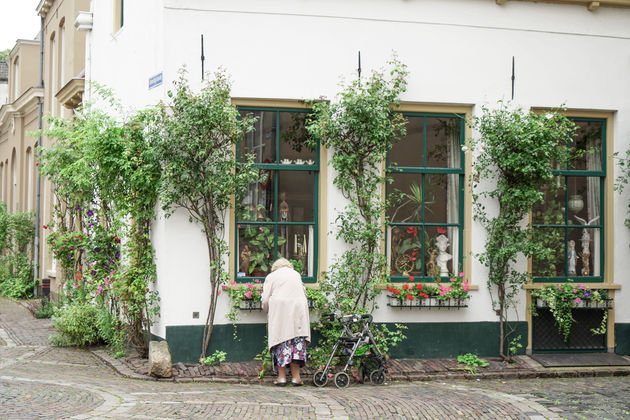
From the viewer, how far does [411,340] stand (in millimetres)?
10289

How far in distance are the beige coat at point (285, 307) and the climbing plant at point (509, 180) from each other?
2.73 metres

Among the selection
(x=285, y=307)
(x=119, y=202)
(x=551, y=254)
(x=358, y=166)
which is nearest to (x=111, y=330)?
(x=119, y=202)

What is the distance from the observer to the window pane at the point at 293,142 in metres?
10.2

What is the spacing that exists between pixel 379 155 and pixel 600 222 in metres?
3.51

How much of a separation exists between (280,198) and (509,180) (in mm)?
3068

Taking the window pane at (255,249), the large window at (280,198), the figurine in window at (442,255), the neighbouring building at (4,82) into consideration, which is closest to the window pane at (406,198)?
the figurine in window at (442,255)

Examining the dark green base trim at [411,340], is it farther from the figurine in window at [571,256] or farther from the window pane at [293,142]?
the window pane at [293,142]

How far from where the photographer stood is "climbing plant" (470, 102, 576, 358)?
32.7ft

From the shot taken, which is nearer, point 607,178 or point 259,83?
point 259,83

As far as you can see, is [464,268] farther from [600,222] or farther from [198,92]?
[198,92]

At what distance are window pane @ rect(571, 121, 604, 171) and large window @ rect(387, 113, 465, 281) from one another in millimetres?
1752

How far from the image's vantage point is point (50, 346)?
468 inches

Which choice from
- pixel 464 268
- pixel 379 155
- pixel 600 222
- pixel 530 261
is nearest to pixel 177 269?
pixel 379 155

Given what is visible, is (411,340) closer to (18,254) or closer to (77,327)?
(77,327)
